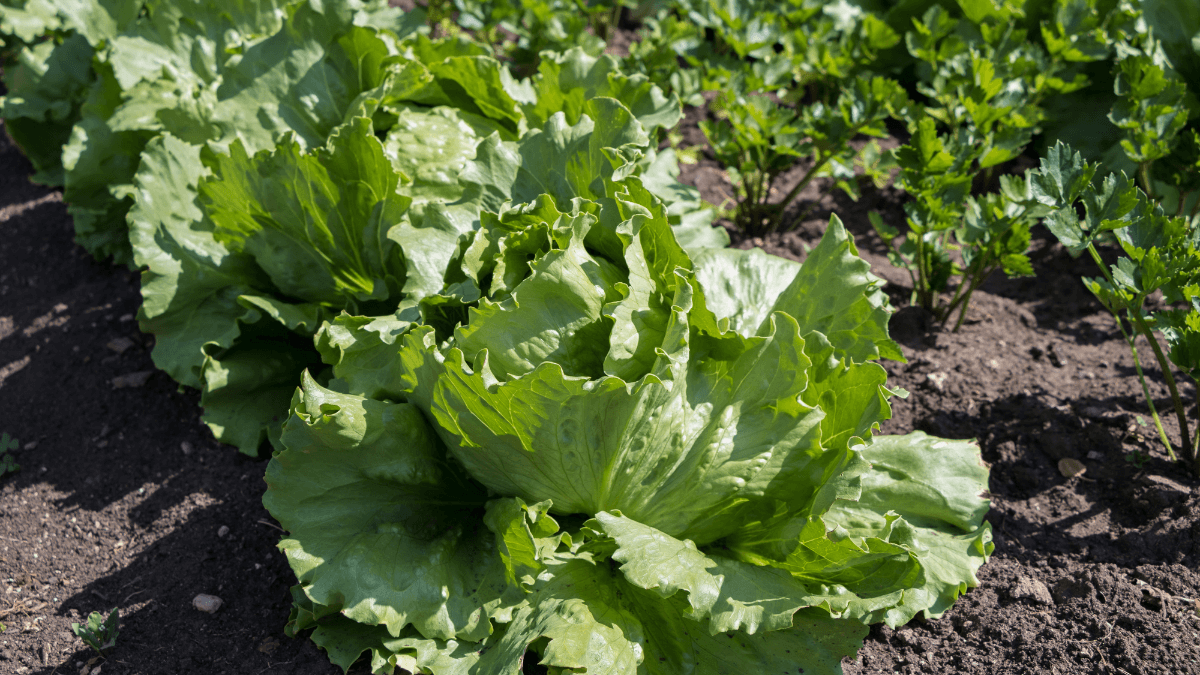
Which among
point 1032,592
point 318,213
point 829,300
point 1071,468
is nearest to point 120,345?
point 318,213

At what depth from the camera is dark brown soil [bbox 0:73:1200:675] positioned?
2.99 meters

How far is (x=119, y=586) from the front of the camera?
3291 mm

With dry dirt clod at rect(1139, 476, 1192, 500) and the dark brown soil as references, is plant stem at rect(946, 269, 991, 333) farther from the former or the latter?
dry dirt clod at rect(1139, 476, 1192, 500)

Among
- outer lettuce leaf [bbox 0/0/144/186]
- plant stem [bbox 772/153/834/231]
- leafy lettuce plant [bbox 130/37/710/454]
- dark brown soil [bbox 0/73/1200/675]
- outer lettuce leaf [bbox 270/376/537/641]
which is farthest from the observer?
outer lettuce leaf [bbox 0/0/144/186]

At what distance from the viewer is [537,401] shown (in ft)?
8.25

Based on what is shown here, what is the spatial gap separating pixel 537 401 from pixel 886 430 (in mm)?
1985

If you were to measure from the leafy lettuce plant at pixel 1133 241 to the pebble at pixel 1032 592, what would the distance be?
91 centimetres

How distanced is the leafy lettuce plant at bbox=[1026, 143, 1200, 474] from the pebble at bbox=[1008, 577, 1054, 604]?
3.00ft

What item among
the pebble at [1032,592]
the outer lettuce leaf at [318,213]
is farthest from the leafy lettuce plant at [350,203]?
the pebble at [1032,592]

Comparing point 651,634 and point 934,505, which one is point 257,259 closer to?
point 651,634

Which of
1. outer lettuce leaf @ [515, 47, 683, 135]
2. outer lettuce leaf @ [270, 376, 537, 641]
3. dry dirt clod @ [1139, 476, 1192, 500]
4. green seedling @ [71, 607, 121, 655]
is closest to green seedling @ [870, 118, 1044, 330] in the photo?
dry dirt clod @ [1139, 476, 1192, 500]

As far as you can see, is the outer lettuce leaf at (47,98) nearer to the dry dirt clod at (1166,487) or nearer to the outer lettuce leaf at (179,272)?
the outer lettuce leaf at (179,272)

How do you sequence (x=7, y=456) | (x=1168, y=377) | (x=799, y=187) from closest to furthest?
(x=1168, y=377)
(x=7, y=456)
(x=799, y=187)

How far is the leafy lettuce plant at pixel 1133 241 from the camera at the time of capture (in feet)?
9.36
